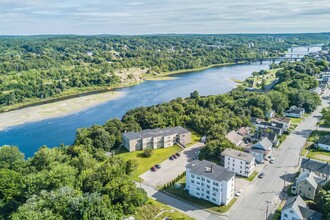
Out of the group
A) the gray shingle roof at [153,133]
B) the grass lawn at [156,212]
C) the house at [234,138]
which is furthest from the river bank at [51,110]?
the grass lawn at [156,212]

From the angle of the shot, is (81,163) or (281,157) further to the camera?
(281,157)

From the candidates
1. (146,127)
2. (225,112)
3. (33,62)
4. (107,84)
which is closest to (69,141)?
(146,127)

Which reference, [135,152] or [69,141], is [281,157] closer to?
[135,152]

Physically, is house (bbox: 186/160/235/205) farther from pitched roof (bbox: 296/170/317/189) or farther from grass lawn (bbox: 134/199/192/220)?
pitched roof (bbox: 296/170/317/189)

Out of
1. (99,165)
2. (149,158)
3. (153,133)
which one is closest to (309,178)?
(149,158)

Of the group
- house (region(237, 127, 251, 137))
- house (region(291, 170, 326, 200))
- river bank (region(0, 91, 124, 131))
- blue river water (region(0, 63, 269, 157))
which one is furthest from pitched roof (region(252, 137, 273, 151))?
river bank (region(0, 91, 124, 131))

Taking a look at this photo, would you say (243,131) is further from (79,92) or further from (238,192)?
(79,92)
